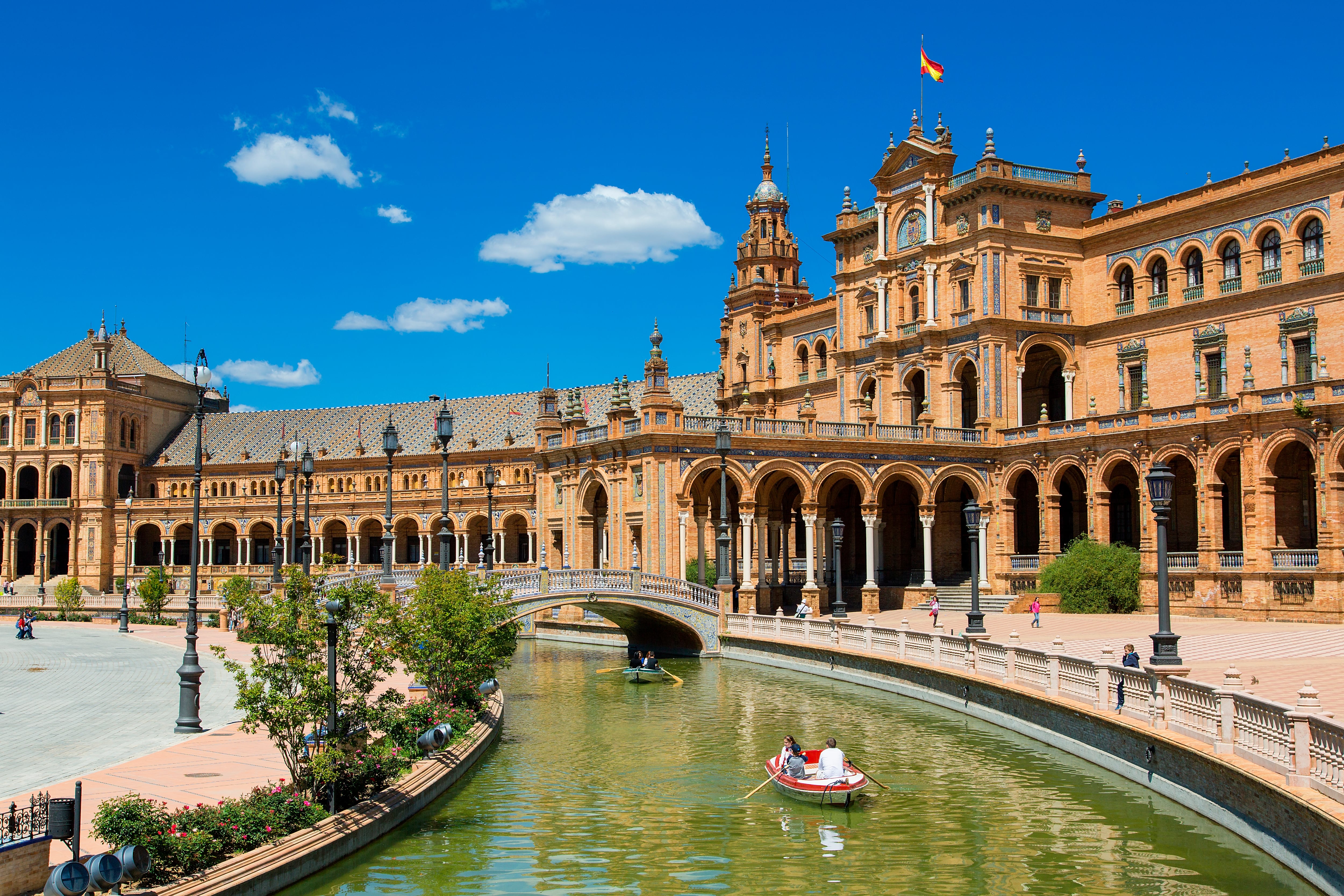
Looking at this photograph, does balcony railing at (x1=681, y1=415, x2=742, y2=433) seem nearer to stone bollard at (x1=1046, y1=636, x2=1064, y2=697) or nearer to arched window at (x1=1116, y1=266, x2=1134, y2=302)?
arched window at (x1=1116, y1=266, x2=1134, y2=302)

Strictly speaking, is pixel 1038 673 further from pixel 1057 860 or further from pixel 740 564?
pixel 740 564

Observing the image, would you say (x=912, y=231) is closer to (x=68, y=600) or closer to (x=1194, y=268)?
(x=1194, y=268)

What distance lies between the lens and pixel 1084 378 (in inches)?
→ 2302

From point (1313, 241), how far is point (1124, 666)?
3145 centimetres

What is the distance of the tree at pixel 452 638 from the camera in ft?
83.6

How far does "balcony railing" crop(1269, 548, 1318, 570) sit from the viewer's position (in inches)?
1636

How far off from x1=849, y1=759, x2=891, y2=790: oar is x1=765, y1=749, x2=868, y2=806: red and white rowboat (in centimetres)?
7

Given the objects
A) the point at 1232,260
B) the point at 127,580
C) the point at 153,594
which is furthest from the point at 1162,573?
the point at 127,580

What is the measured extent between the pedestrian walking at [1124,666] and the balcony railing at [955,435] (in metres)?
29.1

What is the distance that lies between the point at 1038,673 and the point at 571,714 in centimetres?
1129

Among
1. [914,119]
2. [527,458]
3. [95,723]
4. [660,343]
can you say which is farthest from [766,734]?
[527,458]

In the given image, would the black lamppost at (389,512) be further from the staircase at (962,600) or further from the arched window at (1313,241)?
the arched window at (1313,241)

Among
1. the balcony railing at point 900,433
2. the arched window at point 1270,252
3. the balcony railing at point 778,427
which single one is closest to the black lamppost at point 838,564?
the balcony railing at point 778,427

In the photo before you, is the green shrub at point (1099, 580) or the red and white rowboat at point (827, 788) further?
the green shrub at point (1099, 580)
